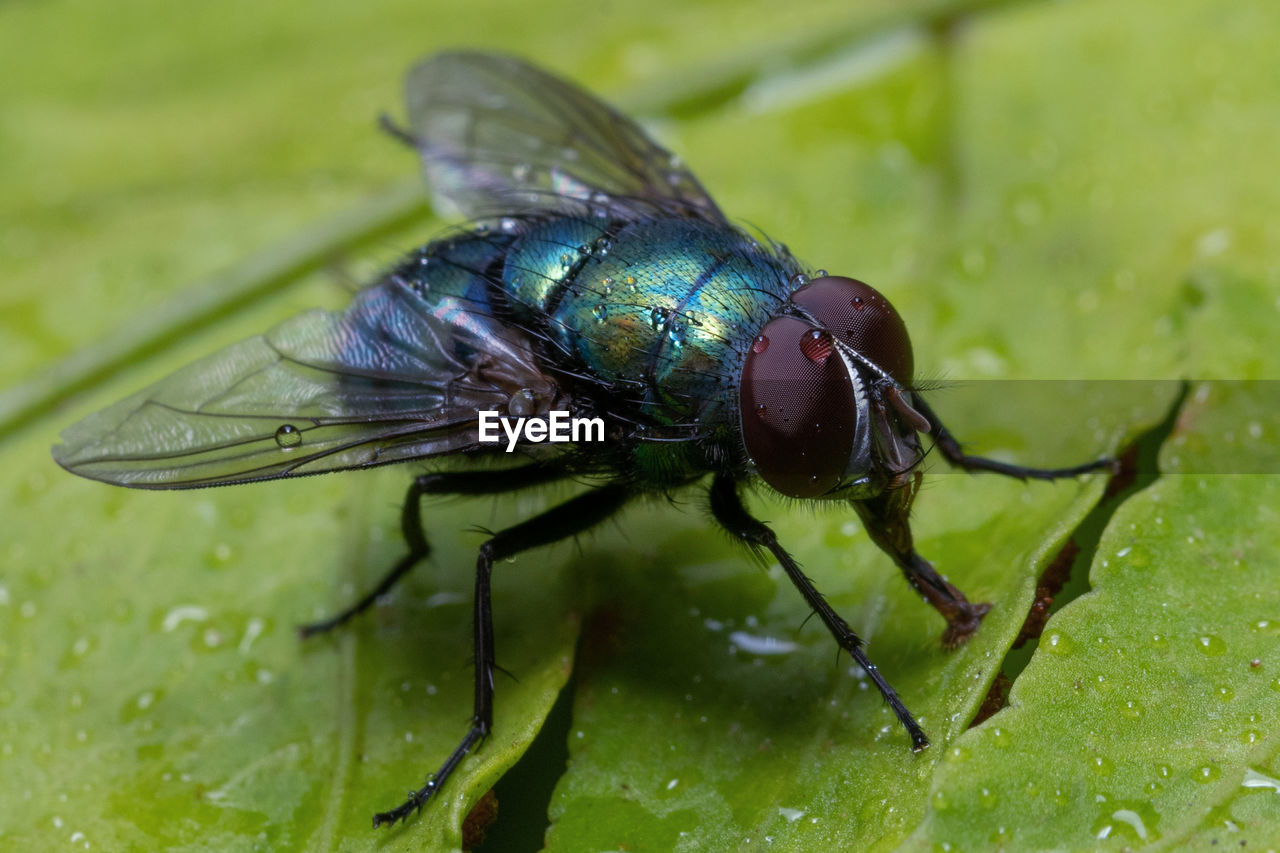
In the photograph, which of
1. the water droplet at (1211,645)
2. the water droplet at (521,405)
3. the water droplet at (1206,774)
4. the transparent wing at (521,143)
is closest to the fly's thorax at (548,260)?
the water droplet at (521,405)

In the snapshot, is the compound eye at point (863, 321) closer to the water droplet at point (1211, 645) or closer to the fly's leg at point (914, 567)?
the fly's leg at point (914, 567)

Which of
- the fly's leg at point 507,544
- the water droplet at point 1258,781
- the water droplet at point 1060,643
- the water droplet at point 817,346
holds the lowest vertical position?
the water droplet at point 1258,781

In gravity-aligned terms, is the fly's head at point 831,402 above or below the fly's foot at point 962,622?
above

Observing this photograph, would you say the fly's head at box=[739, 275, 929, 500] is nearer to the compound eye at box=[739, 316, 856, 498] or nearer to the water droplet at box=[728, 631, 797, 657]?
the compound eye at box=[739, 316, 856, 498]

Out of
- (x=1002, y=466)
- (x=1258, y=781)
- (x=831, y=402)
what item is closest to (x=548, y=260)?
(x=831, y=402)

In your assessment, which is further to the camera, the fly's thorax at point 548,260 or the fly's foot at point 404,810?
the fly's thorax at point 548,260

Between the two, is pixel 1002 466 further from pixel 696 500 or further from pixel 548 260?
pixel 548 260
